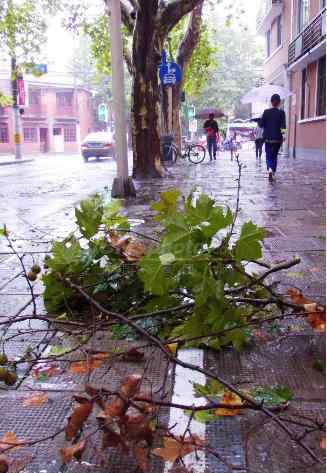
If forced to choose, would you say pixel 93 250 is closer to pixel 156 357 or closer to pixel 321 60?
pixel 156 357

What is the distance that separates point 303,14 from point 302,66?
250 cm

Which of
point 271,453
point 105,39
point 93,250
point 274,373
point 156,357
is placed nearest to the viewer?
point 271,453

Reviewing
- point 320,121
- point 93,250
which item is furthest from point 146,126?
point 93,250

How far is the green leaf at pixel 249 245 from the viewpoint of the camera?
94.2 inches

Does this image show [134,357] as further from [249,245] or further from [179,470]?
[179,470]

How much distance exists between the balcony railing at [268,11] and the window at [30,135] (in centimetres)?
2773

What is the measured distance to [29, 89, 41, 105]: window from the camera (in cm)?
5262

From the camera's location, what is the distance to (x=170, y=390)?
225cm

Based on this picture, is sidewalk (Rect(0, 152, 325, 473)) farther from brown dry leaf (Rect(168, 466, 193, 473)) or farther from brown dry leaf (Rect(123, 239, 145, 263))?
brown dry leaf (Rect(123, 239, 145, 263))

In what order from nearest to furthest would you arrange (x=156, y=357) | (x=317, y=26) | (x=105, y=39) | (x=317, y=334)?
(x=156, y=357) → (x=317, y=334) → (x=317, y=26) → (x=105, y=39)

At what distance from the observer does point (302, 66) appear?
72.1 feet

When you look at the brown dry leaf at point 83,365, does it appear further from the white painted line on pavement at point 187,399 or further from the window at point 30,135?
the window at point 30,135

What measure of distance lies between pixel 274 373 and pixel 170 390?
0.49 metres

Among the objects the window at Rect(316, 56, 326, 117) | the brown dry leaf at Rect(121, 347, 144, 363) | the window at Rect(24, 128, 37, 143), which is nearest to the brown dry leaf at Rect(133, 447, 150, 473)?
the brown dry leaf at Rect(121, 347, 144, 363)
